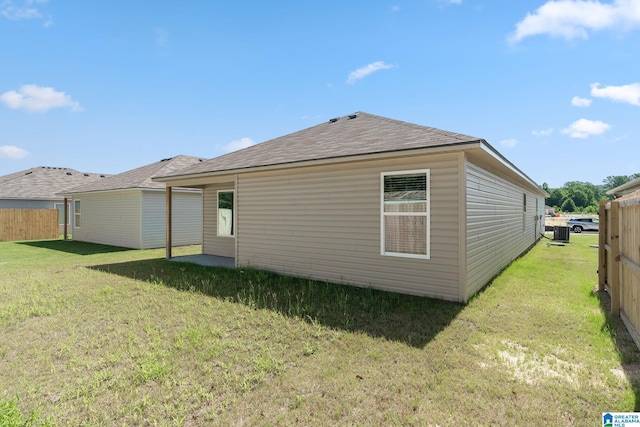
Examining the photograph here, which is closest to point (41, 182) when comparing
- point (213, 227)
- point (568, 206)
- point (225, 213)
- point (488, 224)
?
point (213, 227)

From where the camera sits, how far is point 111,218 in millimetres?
15672

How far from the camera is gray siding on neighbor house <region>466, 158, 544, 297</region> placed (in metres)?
5.96

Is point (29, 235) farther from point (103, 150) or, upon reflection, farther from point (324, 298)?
point (324, 298)

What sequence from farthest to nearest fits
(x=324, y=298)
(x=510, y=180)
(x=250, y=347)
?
(x=510, y=180) < (x=324, y=298) < (x=250, y=347)

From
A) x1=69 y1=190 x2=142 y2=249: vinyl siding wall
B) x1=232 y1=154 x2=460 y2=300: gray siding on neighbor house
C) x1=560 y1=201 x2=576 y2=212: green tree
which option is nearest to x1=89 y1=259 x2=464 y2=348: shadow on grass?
x1=232 y1=154 x2=460 y2=300: gray siding on neighbor house

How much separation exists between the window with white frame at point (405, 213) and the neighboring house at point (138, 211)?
10.6 meters

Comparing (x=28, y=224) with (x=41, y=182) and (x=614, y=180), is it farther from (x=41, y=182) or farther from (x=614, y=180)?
(x=614, y=180)

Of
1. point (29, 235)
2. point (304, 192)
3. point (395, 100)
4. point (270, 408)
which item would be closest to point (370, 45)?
point (395, 100)

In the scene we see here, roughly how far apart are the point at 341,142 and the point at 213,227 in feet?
21.5

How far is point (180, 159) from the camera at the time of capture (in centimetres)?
1755

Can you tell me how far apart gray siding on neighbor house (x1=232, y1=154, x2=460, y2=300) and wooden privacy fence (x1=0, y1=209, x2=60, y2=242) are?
696 inches

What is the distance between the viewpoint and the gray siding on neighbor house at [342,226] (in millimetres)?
5766

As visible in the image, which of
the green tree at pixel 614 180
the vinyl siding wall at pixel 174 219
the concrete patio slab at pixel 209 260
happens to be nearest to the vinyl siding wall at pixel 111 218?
the vinyl siding wall at pixel 174 219

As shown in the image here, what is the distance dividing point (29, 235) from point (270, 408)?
76.9 feet
